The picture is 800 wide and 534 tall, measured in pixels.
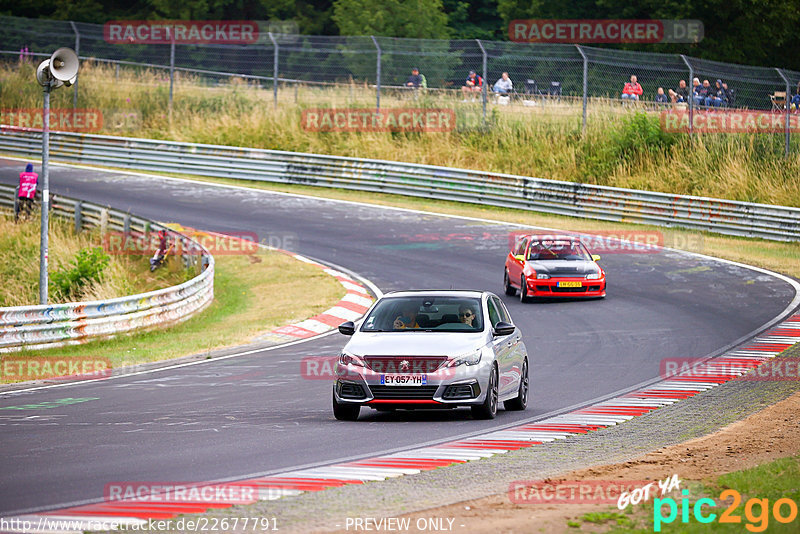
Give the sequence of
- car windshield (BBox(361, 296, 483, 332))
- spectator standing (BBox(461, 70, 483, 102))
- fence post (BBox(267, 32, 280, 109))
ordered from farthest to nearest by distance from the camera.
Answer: fence post (BBox(267, 32, 280, 109)), spectator standing (BBox(461, 70, 483, 102)), car windshield (BBox(361, 296, 483, 332))

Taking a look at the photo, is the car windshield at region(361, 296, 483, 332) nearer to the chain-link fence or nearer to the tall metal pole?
the tall metal pole

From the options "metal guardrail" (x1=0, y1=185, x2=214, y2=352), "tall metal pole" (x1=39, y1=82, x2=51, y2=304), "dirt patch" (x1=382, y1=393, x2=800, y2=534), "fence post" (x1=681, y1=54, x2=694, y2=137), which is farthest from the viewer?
"fence post" (x1=681, y1=54, x2=694, y2=137)

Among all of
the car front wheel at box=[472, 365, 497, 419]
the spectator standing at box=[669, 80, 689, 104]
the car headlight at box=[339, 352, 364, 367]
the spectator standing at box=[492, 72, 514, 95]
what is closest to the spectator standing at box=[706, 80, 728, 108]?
the spectator standing at box=[669, 80, 689, 104]

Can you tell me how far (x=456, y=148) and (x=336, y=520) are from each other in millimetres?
32478

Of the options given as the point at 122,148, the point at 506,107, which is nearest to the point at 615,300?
the point at 506,107

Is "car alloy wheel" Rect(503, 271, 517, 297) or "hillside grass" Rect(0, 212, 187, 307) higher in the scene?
"car alloy wheel" Rect(503, 271, 517, 297)

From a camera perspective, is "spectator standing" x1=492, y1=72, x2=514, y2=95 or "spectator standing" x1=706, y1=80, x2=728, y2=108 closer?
"spectator standing" x1=706, y1=80, x2=728, y2=108

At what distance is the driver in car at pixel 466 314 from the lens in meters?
12.9

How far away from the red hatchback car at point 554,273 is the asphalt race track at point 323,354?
0.30 m

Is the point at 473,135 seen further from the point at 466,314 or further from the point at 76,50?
the point at 466,314

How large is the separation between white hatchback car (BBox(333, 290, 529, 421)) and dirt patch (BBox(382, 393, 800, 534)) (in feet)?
7.54

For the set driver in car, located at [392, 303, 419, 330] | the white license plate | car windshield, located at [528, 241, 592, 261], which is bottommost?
car windshield, located at [528, 241, 592, 261]

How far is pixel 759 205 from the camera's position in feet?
103

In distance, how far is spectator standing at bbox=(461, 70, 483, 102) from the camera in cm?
3762
